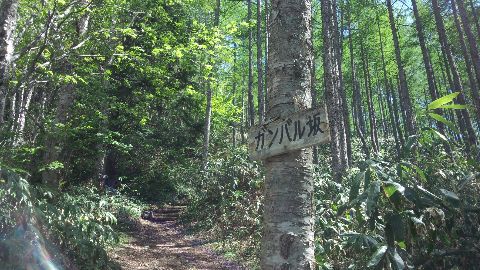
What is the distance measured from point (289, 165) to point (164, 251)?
→ 7.09m

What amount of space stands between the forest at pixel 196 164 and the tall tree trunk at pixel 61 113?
4cm

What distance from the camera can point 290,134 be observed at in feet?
7.14

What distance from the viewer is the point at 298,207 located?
7.02ft

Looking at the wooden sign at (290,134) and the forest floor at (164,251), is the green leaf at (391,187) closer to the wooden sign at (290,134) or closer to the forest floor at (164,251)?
the wooden sign at (290,134)

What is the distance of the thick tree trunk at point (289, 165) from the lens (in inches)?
82.3

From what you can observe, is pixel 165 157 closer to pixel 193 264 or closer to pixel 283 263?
pixel 193 264

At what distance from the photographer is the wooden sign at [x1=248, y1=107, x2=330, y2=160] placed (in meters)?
2.04

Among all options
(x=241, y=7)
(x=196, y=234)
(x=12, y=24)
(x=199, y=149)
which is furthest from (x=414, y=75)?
(x=12, y=24)

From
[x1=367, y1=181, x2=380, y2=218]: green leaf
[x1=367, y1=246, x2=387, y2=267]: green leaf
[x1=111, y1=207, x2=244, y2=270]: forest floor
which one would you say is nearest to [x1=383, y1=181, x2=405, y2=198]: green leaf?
[x1=367, y1=181, x2=380, y2=218]: green leaf

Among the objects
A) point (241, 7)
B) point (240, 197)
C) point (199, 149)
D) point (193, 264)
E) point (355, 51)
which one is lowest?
point (193, 264)

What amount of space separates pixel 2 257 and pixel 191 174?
11.4m

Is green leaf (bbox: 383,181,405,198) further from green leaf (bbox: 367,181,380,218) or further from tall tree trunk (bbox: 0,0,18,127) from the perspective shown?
tall tree trunk (bbox: 0,0,18,127)

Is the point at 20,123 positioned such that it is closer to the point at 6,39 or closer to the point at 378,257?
the point at 6,39

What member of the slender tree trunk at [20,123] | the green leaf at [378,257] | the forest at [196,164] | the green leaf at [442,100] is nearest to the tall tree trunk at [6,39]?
the forest at [196,164]
